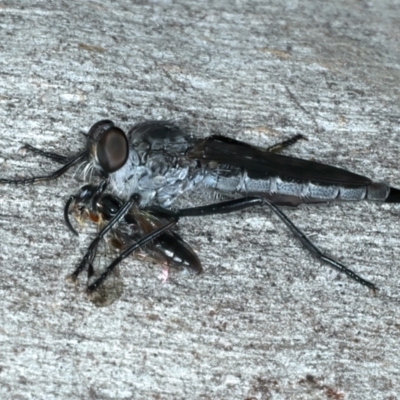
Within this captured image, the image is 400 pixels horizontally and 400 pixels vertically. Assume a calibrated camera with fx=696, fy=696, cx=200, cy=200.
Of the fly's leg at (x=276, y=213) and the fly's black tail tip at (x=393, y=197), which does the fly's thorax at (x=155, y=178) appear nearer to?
the fly's leg at (x=276, y=213)

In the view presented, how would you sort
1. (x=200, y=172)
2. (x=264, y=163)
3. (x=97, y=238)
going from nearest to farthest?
(x=97, y=238) → (x=264, y=163) → (x=200, y=172)

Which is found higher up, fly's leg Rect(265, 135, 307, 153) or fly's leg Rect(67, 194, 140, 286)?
fly's leg Rect(265, 135, 307, 153)

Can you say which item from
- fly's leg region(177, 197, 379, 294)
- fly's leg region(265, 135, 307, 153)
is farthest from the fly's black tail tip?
fly's leg region(265, 135, 307, 153)

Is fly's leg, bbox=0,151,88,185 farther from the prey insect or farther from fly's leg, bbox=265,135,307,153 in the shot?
fly's leg, bbox=265,135,307,153

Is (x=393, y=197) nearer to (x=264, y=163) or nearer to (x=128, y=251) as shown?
(x=264, y=163)

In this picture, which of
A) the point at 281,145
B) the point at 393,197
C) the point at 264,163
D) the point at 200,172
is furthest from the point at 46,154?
the point at 393,197

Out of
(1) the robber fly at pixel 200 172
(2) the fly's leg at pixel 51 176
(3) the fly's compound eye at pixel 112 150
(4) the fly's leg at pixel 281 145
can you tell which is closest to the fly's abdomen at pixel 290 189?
(1) the robber fly at pixel 200 172

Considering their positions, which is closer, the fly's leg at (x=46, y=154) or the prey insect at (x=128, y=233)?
the prey insect at (x=128, y=233)
